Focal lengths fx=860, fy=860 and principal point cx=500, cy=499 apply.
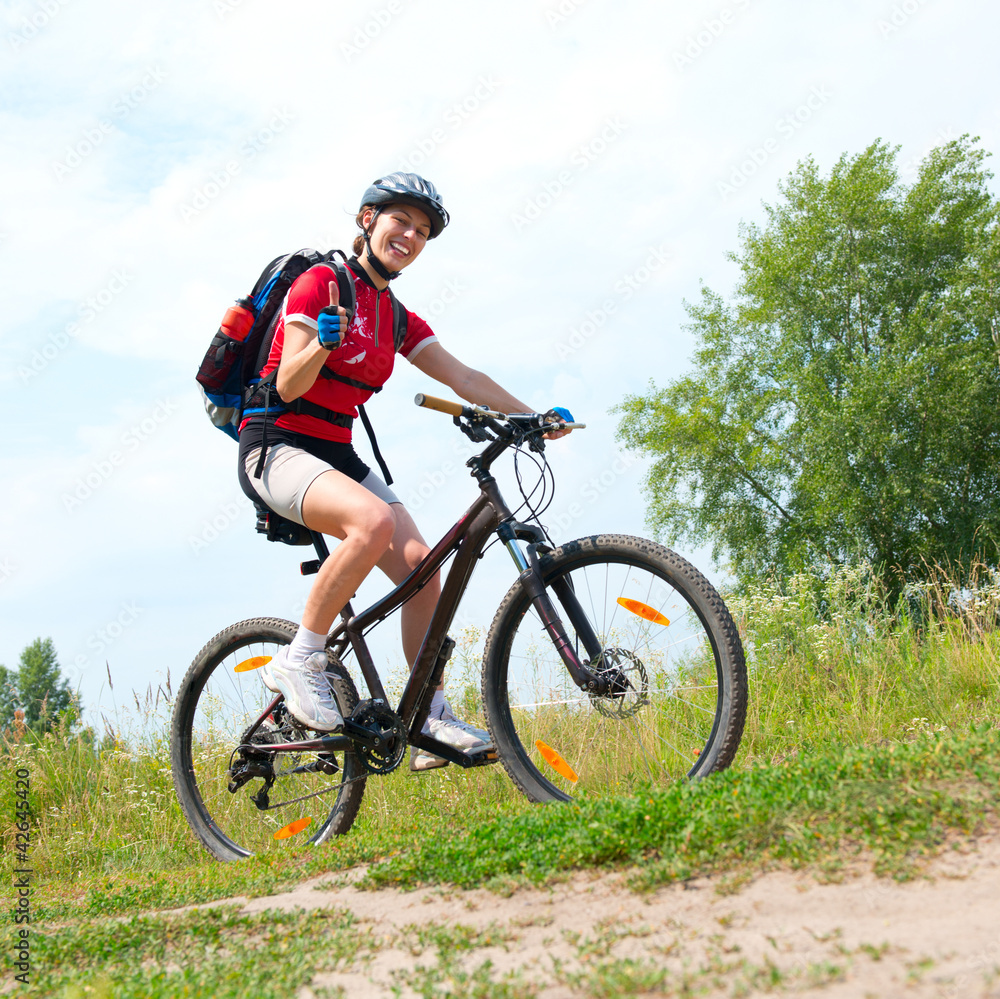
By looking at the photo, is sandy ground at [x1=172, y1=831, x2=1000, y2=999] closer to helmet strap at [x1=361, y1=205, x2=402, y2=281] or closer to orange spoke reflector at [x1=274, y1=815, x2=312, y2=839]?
orange spoke reflector at [x1=274, y1=815, x2=312, y2=839]

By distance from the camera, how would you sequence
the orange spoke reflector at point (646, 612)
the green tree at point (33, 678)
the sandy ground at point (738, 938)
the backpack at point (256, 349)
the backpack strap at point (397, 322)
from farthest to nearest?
the green tree at point (33, 678), the backpack strap at point (397, 322), the backpack at point (256, 349), the orange spoke reflector at point (646, 612), the sandy ground at point (738, 938)

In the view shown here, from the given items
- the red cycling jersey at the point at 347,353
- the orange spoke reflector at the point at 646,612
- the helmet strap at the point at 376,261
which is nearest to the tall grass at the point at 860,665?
the orange spoke reflector at the point at 646,612

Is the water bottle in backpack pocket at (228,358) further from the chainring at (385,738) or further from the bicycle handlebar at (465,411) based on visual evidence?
the chainring at (385,738)

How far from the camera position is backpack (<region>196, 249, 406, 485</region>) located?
4172 millimetres

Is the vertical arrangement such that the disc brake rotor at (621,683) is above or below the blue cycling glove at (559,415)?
below

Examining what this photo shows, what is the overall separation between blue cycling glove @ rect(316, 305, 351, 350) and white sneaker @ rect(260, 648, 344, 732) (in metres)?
1.46

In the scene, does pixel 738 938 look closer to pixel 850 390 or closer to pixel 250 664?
pixel 250 664

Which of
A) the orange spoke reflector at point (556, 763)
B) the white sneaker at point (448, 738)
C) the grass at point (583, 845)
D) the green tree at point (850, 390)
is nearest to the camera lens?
the grass at point (583, 845)

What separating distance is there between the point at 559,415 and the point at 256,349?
1.61m

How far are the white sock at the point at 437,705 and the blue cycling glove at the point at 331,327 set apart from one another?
1.68 m

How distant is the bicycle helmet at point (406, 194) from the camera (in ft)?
13.8

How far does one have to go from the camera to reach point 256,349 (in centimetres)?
429

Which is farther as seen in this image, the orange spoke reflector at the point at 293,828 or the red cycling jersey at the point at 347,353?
the orange spoke reflector at the point at 293,828

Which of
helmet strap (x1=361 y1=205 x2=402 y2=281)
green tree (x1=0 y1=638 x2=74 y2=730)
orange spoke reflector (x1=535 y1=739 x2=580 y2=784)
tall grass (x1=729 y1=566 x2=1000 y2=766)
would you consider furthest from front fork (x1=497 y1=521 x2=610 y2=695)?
green tree (x1=0 y1=638 x2=74 y2=730)
